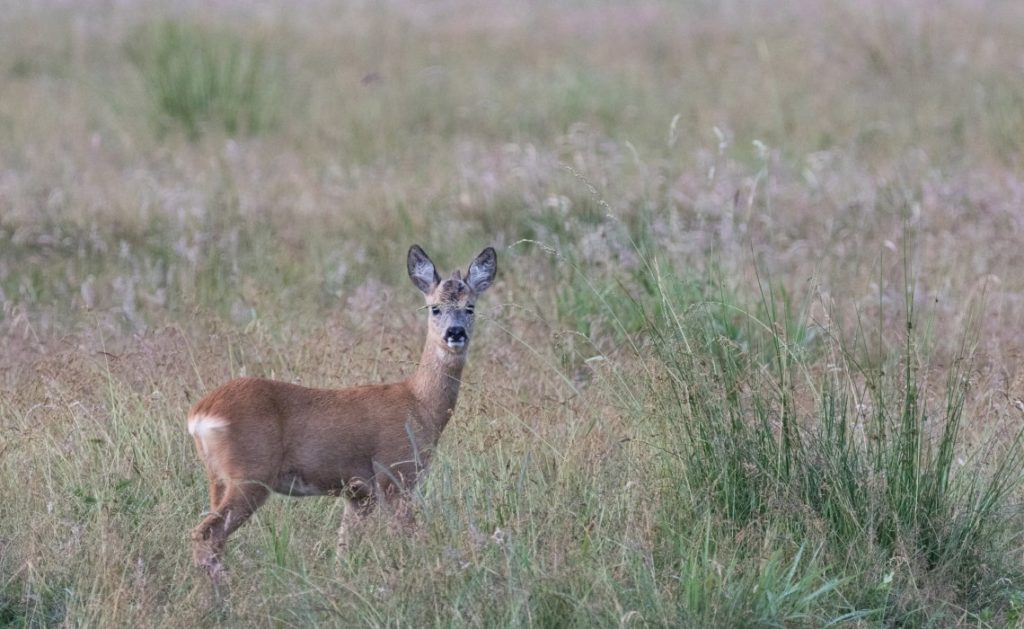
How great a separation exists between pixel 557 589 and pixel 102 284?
4.85 meters

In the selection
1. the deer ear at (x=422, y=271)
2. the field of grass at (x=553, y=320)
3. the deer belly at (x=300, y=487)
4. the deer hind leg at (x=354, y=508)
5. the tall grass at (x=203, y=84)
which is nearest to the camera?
the field of grass at (x=553, y=320)

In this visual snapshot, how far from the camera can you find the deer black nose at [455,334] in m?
5.69

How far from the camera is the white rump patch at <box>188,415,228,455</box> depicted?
508 cm

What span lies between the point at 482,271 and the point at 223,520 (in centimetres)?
152

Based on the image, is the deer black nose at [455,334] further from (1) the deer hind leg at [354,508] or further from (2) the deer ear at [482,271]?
(1) the deer hind leg at [354,508]

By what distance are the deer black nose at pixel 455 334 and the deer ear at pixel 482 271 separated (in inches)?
12.9

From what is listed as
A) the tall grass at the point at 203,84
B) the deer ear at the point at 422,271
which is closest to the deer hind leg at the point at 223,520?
the deer ear at the point at 422,271

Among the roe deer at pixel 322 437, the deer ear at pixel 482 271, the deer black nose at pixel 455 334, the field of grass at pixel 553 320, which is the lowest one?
the field of grass at pixel 553 320

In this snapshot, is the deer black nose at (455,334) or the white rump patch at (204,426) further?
the deer black nose at (455,334)

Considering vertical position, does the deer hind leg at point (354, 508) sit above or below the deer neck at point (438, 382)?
below

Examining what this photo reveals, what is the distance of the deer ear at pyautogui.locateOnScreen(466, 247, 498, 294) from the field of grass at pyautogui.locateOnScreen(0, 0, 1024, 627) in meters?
0.24

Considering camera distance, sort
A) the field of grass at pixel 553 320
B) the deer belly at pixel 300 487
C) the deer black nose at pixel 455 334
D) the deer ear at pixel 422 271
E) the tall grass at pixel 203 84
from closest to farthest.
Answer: the field of grass at pixel 553 320
the deer belly at pixel 300 487
the deer black nose at pixel 455 334
the deer ear at pixel 422 271
the tall grass at pixel 203 84

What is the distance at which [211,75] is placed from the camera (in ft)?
43.1

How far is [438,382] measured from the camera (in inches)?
226
